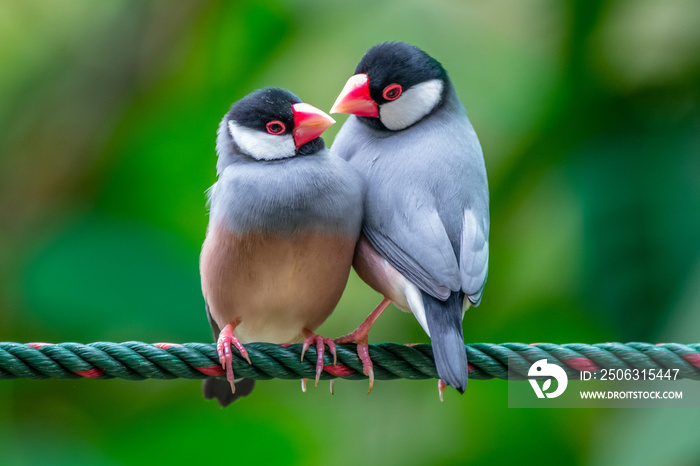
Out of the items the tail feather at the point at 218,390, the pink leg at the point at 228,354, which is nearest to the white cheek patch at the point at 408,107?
the pink leg at the point at 228,354

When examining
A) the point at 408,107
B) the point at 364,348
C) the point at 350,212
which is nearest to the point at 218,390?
the point at 364,348

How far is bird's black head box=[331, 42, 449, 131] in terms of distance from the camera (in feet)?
7.16

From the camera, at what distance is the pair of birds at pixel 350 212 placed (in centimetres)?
190

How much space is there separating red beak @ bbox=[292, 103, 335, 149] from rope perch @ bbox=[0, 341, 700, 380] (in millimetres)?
544

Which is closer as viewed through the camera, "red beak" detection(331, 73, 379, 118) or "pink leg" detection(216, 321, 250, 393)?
"pink leg" detection(216, 321, 250, 393)

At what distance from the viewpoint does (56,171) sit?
3.64m

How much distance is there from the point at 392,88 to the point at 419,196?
1.23ft

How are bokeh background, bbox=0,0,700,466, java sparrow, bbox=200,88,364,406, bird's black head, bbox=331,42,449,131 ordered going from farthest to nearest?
bokeh background, bbox=0,0,700,466 → bird's black head, bbox=331,42,449,131 → java sparrow, bbox=200,88,364,406

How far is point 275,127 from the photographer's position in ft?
6.86

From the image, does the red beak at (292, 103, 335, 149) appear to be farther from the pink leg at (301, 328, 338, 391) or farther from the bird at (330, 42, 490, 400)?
the pink leg at (301, 328, 338, 391)

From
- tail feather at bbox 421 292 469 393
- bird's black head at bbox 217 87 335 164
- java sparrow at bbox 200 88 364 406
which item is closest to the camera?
tail feather at bbox 421 292 469 393

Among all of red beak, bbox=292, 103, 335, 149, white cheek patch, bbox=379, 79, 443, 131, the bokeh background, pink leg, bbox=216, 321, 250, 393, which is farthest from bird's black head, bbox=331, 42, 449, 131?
the bokeh background

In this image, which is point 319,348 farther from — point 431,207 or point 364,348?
point 431,207

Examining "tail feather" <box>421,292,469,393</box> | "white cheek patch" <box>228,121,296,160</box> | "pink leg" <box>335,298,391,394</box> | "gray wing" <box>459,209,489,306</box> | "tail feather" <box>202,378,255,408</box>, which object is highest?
"white cheek patch" <box>228,121,296,160</box>
